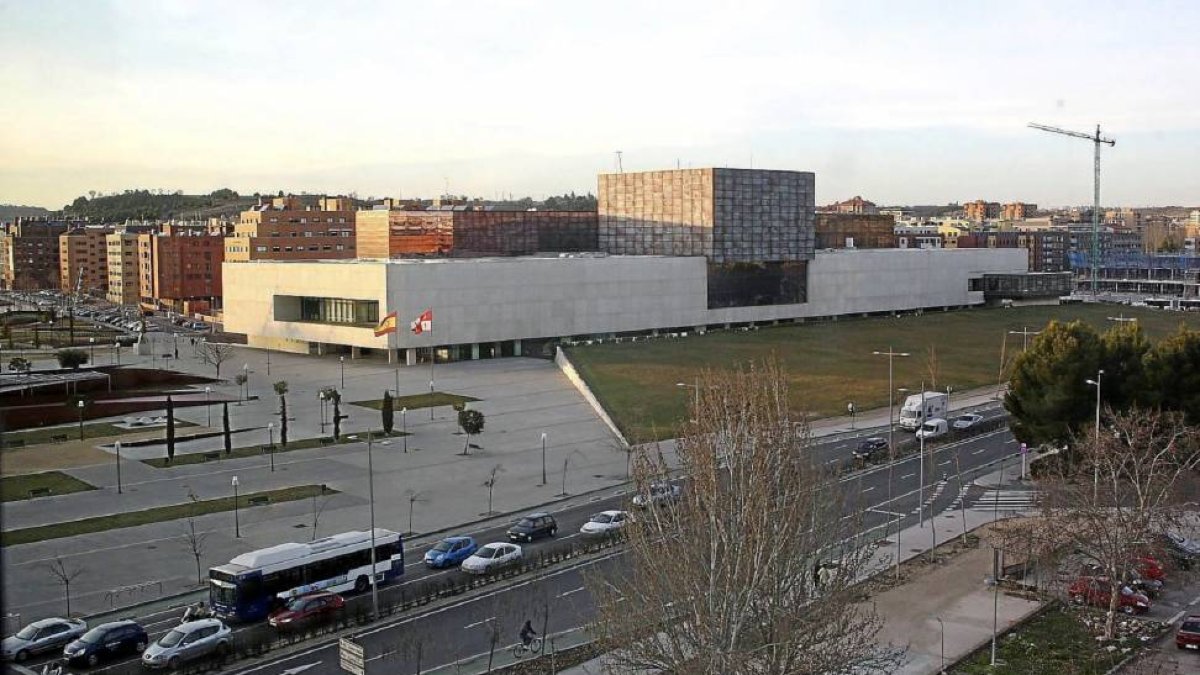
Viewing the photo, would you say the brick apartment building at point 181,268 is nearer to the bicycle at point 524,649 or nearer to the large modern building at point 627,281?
the large modern building at point 627,281

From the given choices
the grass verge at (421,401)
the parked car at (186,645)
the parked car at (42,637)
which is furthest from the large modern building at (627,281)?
the parked car at (186,645)

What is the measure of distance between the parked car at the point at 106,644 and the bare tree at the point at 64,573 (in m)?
2.23

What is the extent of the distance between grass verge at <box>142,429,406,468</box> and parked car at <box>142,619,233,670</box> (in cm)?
1483

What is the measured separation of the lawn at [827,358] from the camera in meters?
40.8

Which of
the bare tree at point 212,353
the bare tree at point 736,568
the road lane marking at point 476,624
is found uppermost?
the bare tree at point 736,568

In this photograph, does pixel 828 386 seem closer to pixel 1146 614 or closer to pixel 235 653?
pixel 1146 614

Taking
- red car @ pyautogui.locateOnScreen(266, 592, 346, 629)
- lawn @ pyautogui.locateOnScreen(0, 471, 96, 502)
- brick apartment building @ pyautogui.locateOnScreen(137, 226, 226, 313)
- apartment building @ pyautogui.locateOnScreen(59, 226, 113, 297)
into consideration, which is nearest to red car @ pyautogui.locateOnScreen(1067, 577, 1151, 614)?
red car @ pyautogui.locateOnScreen(266, 592, 346, 629)

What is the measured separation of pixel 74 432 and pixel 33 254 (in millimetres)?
90497

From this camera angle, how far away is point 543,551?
2247cm

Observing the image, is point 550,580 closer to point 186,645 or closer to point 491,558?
point 491,558

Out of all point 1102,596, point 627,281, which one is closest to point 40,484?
point 1102,596

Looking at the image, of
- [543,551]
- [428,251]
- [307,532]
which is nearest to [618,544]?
[543,551]

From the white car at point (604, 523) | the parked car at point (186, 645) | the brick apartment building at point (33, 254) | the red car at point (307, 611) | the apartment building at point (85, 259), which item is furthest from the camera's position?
the brick apartment building at point (33, 254)

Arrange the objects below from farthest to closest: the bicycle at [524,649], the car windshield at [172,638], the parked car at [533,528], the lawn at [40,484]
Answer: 1. the lawn at [40,484]
2. the parked car at [533,528]
3. the bicycle at [524,649]
4. the car windshield at [172,638]
